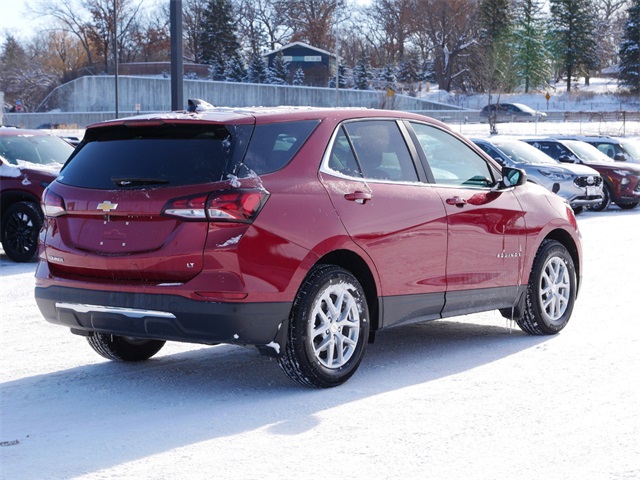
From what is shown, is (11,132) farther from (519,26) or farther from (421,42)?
(421,42)

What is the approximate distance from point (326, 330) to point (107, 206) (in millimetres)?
1434

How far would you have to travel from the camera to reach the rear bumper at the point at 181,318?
5648 millimetres

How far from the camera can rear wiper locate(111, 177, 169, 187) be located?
5824mm

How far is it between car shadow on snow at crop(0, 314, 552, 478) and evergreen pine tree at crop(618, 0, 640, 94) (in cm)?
9106

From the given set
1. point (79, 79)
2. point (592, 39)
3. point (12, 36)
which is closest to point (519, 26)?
point (592, 39)

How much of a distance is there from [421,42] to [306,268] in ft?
360

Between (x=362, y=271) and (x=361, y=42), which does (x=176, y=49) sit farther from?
(x=361, y=42)

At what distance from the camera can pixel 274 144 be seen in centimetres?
605

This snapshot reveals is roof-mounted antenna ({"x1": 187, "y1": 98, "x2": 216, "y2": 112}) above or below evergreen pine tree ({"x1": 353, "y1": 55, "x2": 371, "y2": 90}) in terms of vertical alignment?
below

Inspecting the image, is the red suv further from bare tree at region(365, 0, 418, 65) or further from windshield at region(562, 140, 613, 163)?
bare tree at region(365, 0, 418, 65)

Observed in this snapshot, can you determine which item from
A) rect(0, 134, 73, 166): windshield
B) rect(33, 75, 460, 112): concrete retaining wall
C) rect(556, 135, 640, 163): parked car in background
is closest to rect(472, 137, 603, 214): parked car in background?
rect(556, 135, 640, 163): parked car in background

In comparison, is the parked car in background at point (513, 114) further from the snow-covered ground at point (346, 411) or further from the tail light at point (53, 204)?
the tail light at point (53, 204)

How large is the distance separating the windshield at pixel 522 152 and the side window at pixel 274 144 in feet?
52.7

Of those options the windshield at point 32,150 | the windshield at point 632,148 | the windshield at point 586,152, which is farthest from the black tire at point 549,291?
the windshield at point 632,148
